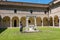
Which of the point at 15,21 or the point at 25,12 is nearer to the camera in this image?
the point at 25,12

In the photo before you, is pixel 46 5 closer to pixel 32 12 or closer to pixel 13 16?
pixel 32 12

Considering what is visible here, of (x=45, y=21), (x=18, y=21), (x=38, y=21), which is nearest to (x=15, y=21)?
(x=18, y=21)

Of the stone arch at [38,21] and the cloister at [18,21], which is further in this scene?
the stone arch at [38,21]

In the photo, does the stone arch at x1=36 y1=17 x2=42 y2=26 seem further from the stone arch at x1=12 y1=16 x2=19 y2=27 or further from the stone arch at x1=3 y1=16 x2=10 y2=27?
the stone arch at x1=3 y1=16 x2=10 y2=27

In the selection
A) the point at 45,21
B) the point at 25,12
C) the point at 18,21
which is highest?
the point at 25,12

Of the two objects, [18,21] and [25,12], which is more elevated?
[25,12]

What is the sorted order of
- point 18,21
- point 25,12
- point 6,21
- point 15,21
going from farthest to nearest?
point 15,21 → point 18,21 → point 6,21 → point 25,12

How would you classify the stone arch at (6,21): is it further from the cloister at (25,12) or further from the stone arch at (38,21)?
the stone arch at (38,21)

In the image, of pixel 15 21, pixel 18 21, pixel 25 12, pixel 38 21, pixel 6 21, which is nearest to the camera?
pixel 25 12

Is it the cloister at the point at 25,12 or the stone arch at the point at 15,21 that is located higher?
the cloister at the point at 25,12

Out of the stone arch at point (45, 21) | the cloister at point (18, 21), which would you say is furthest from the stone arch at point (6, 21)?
the stone arch at point (45, 21)

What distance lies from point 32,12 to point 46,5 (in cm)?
480


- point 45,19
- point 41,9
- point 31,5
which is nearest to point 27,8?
point 31,5

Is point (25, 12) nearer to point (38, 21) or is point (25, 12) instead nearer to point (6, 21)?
point (38, 21)
